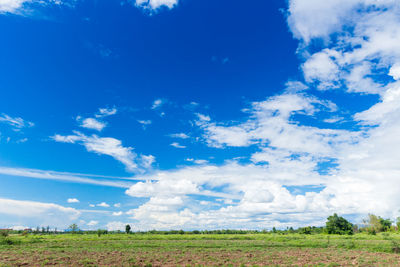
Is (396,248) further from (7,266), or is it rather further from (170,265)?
(7,266)

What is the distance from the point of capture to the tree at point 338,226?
85.9 m

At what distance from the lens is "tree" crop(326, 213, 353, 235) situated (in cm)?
8588

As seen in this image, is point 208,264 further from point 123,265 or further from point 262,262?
point 123,265

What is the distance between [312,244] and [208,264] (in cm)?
3504

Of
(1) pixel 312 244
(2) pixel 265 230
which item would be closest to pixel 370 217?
(2) pixel 265 230

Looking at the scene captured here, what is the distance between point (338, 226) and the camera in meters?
87.2

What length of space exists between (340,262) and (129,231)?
111 m

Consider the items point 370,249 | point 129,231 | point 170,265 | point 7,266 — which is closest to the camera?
point 7,266

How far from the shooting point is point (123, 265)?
26969 mm

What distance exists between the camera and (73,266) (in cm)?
2636

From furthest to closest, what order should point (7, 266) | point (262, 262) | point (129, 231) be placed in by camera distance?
point (129, 231) → point (262, 262) → point (7, 266)

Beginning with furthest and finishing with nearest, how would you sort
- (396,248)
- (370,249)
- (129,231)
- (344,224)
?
(129,231)
(344,224)
(370,249)
(396,248)

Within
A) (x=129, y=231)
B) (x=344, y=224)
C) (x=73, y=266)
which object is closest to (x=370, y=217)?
(x=344, y=224)

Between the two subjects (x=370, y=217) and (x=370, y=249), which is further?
(x=370, y=217)
